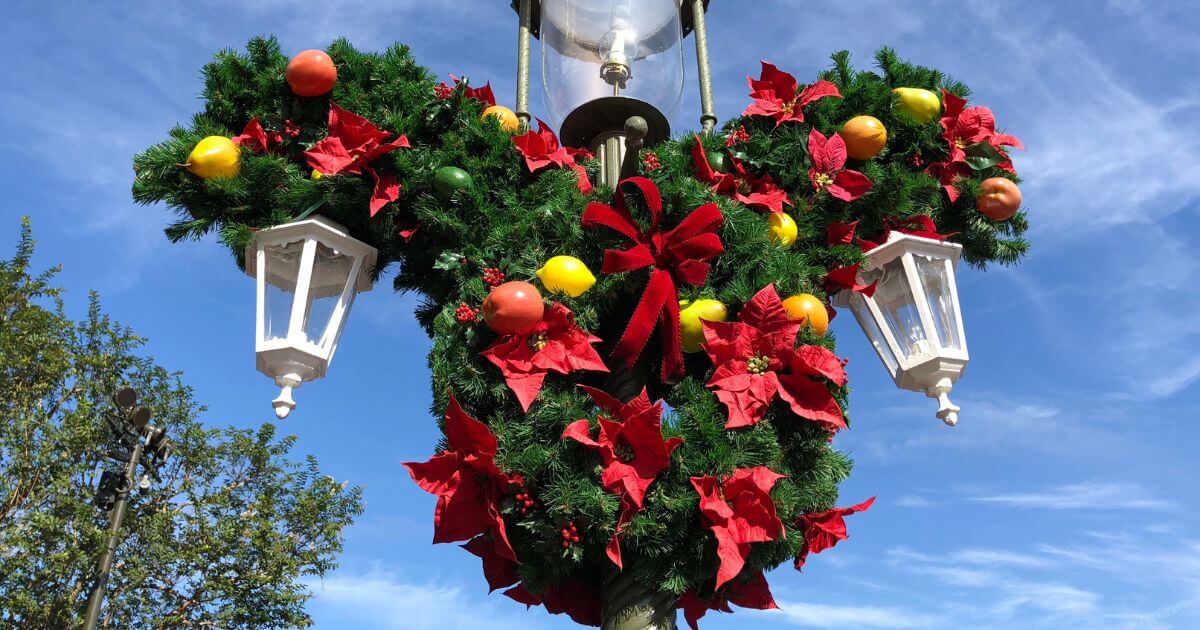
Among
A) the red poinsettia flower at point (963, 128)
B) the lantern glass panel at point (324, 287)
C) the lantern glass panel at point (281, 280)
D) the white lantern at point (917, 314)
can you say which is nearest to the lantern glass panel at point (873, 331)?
the white lantern at point (917, 314)

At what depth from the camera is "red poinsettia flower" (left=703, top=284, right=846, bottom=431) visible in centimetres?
299

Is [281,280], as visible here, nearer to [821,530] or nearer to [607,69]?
[607,69]

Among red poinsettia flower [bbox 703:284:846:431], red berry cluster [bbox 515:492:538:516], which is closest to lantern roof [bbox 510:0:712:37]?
red poinsettia flower [bbox 703:284:846:431]

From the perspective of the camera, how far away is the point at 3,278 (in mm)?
11812

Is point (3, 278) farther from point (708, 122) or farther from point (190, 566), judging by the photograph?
point (708, 122)

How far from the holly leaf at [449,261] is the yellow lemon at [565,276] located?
0.36m

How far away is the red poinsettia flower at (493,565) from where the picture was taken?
10.6 feet

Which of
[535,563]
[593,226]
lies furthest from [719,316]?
[535,563]

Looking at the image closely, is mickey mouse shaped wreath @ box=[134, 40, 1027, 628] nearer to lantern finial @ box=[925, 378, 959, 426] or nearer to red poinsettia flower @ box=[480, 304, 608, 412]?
red poinsettia flower @ box=[480, 304, 608, 412]

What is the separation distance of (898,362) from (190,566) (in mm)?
10354

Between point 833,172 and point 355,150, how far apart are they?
1.78 metres

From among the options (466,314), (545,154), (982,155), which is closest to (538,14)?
(545,154)

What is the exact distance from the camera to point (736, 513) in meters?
2.82

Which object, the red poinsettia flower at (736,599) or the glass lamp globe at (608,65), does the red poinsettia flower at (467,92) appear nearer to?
the glass lamp globe at (608,65)
